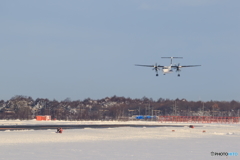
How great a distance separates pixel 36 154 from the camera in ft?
102

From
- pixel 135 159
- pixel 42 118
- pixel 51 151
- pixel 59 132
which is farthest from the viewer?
pixel 42 118

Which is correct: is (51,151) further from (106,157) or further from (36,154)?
(106,157)

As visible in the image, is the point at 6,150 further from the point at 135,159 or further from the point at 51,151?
the point at 135,159

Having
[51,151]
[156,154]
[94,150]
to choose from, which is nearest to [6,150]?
[51,151]

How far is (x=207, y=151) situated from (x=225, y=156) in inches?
155

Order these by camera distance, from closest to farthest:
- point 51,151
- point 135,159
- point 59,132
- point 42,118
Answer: point 135,159
point 51,151
point 59,132
point 42,118

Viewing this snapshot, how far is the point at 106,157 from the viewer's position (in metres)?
29.9

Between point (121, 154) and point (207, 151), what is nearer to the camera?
point (121, 154)

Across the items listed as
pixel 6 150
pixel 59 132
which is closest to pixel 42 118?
pixel 59 132

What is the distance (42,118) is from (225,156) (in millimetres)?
121183

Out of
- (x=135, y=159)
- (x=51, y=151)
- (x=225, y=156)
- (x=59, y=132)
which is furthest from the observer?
(x=59, y=132)

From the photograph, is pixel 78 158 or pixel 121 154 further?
pixel 121 154

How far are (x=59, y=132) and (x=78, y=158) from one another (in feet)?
96.0

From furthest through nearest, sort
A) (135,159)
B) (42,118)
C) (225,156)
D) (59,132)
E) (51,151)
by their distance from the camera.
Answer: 1. (42,118)
2. (59,132)
3. (51,151)
4. (225,156)
5. (135,159)
